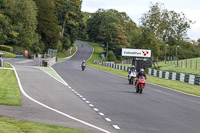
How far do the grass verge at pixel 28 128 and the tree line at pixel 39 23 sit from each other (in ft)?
238

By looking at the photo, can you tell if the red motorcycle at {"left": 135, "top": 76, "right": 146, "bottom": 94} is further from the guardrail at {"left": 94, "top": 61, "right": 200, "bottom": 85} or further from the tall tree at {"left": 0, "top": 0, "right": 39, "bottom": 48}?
the tall tree at {"left": 0, "top": 0, "right": 39, "bottom": 48}

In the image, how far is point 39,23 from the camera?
108375 millimetres

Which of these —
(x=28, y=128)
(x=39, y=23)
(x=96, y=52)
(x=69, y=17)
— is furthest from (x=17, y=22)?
(x=28, y=128)

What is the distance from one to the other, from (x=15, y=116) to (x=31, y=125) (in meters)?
1.83

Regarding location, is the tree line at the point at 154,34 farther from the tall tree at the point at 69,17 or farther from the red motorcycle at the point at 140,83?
the red motorcycle at the point at 140,83

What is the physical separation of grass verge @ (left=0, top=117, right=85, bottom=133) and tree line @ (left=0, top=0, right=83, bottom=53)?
72.6 meters

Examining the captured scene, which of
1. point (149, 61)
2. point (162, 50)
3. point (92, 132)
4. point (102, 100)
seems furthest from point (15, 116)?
point (162, 50)

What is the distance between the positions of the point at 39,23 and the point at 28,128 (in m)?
101

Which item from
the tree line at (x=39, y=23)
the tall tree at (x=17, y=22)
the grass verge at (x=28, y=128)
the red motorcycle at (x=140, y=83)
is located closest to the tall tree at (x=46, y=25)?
the tree line at (x=39, y=23)

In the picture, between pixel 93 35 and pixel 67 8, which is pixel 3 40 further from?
pixel 93 35

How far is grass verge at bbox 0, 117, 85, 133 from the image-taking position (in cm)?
874

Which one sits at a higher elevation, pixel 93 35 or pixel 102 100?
pixel 93 35

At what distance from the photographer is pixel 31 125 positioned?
9.88 metres

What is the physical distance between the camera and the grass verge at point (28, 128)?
344 inches
